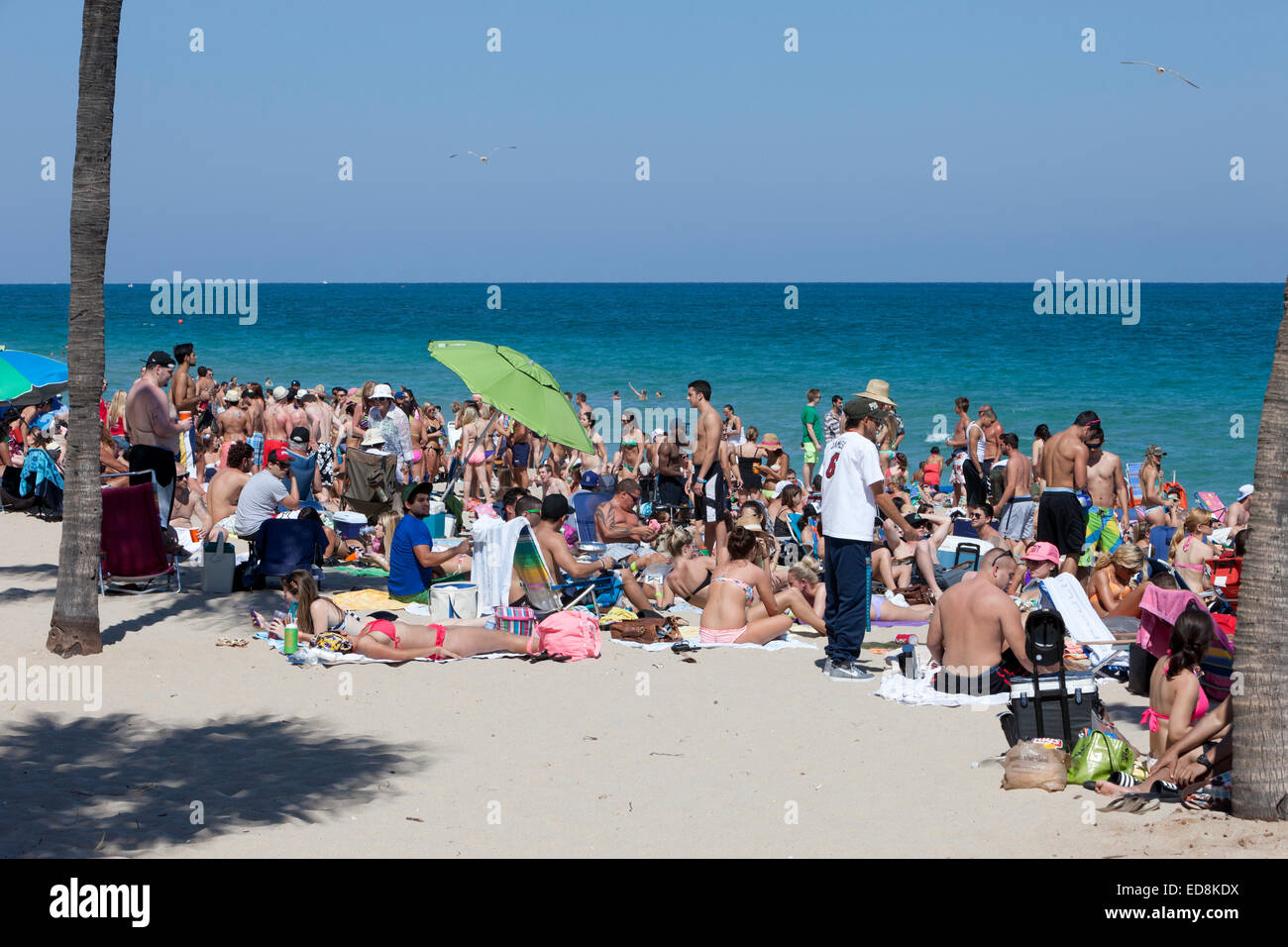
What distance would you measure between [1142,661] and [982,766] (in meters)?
1.86

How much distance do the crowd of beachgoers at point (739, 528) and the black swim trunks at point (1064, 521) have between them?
2cm

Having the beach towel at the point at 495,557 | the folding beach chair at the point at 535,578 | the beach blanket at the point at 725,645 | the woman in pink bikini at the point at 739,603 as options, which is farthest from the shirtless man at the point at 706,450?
the beach towel at the point at 495,557

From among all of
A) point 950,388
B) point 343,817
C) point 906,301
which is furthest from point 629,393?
point 906,301

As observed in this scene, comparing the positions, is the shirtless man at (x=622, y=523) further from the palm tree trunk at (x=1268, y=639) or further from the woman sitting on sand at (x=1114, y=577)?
the palm tree trunk at (x=1268, y=639)

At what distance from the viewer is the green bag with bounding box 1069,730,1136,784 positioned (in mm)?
5363

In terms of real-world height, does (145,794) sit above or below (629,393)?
below

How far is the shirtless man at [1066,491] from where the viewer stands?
984 centimetres

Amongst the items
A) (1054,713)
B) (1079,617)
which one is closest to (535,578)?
(1079,617)

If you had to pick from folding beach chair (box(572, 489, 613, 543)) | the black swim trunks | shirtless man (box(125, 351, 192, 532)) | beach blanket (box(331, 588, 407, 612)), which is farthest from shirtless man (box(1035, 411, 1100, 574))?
shirtless man (box(125, 351, 192, 532))

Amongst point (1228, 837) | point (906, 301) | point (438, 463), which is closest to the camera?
point (1228, 837)

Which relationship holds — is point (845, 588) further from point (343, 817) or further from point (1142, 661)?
point (343, 817)

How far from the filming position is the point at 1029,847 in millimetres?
→ 4648

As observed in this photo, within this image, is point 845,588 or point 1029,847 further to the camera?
point 845,588

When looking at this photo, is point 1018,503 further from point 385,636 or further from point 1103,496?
point 385,636
